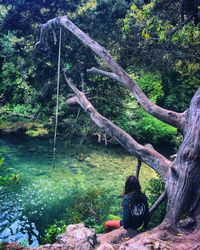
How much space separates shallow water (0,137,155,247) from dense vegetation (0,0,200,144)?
128 cm

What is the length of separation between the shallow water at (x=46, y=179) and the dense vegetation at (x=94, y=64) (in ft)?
4.21

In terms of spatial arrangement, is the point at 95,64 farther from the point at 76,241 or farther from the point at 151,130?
the point at 76,241

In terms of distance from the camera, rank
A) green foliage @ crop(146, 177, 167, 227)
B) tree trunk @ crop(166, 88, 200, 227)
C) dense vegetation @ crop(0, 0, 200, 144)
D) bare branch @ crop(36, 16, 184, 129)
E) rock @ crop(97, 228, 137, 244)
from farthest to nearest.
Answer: dense vegetation @ crop(0, 0, 200, 144) → green foliage @ crop(146, 177, 167, 227) → bare branch @ crop(36, 16, 184, 129) → rock @ crop(97, 228, 137, 244) → tree trunk @ crop(166, 88, 200, 227)

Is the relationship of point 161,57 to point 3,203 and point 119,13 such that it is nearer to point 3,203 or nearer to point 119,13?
point 119,13

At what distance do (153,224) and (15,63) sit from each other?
14.9 meters

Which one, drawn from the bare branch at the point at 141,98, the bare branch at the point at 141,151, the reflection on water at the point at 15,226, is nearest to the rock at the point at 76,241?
the bare branch at the point at 141,151

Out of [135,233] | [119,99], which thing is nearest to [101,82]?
[119,99]

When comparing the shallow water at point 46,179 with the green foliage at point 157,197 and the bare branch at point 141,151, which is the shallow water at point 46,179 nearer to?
the green foliage at point 157,197

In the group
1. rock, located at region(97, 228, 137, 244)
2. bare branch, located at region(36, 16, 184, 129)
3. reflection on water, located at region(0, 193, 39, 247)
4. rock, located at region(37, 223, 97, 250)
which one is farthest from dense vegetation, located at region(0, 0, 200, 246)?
rock, located at region(37, 223, 97, 250)

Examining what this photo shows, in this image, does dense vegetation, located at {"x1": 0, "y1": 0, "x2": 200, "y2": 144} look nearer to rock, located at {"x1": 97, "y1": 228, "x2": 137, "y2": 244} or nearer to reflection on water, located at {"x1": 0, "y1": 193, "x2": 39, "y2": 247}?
reflection on water, located at {"x1": 0, "y1": 193, "x2": 39, "y2": 247}

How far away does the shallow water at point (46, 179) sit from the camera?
9.60 metres

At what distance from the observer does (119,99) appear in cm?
1381

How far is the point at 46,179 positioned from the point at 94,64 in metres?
5.69

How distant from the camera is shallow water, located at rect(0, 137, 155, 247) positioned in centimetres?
960
